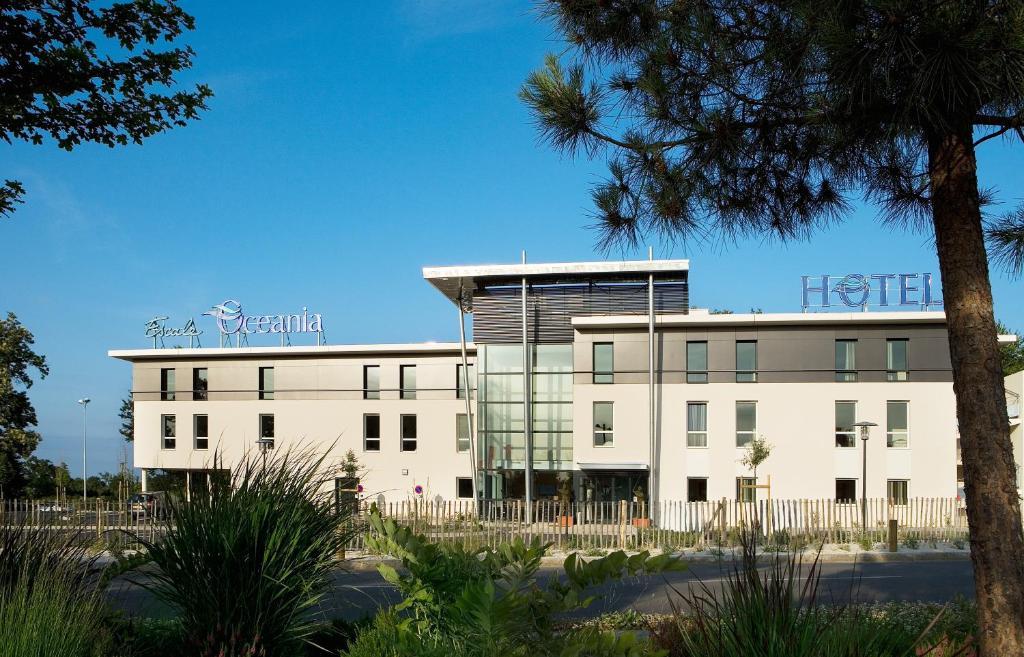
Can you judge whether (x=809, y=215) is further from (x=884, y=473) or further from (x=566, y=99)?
(x=884, y=473)

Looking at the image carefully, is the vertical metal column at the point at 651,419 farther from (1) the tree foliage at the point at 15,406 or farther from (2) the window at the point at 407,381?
(1) the tree foliage at the point at 15,406

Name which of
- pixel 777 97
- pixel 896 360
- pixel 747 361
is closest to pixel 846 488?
pixel 896 360

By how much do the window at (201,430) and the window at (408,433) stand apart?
33.9 ft

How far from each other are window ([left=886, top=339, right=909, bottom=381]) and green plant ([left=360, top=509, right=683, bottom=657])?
1282 inches

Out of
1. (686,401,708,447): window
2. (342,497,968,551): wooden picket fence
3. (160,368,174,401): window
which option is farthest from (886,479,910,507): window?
(160,368,174,401): window

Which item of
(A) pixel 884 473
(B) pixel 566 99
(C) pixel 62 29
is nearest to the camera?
(B) pixel 566 99

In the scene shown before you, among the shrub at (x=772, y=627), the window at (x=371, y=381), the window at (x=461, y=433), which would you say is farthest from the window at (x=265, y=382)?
the shrub at (x=772, y=627)

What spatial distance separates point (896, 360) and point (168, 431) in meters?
34.8

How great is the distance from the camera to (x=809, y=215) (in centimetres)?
838

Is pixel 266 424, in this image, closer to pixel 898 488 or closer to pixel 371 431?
pixel 371 431

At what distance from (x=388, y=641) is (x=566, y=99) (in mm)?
4470

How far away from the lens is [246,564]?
18.5ft

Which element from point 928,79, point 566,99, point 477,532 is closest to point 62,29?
point 566,99

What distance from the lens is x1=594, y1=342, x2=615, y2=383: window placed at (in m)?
35.4
